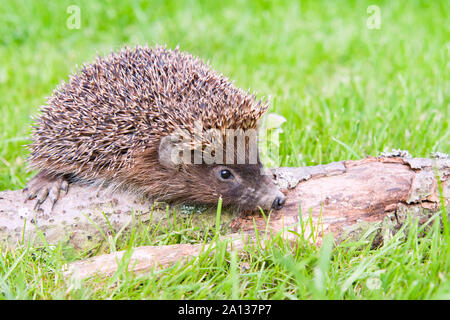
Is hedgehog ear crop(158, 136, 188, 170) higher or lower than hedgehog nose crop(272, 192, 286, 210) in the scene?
higher

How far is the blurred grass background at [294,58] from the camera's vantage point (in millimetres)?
6340

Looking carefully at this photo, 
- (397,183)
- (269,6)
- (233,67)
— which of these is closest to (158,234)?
(397,183)

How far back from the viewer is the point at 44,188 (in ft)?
15.9

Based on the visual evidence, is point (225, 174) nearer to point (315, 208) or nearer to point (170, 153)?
point (170, 153)

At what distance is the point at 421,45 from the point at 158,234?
687cm

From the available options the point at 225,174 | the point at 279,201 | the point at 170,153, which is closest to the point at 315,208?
the point at 279,201

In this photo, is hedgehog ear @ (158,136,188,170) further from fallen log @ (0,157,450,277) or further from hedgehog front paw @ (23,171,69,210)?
hedgehog front paw @ (23,171,69,210)

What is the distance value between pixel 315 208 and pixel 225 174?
2.95 ft

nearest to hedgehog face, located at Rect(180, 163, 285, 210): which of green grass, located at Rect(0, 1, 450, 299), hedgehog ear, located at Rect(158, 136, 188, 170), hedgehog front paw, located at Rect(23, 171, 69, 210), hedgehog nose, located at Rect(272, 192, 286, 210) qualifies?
hedgehog nose, located at Rect(272, 192, 286, 210)

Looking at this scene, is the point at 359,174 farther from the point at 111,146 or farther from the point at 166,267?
the point at 111,146

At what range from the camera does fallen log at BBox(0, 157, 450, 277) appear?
4.35 m

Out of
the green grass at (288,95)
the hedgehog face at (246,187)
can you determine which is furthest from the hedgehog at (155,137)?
the green grass at (288,95)

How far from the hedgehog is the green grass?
559 millimetres

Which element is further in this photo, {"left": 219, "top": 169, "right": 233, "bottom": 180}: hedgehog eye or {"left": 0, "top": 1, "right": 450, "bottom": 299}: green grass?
{"left": 219, "top": 169, "right": 233, "bottom": 180}: hedgehog eye
